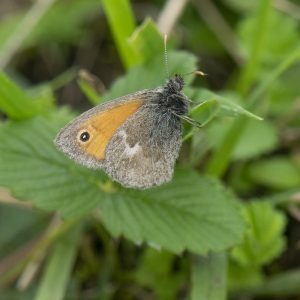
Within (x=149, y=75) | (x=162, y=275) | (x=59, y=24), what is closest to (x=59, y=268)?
(x=162, y=275)

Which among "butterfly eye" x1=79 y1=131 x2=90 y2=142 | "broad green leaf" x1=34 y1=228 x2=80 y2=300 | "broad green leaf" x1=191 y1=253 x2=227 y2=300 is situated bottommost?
"broad green leaf" x1=191 y1=253 x2=227 y2=300

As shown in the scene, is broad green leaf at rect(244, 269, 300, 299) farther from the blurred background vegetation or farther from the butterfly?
the butterfly

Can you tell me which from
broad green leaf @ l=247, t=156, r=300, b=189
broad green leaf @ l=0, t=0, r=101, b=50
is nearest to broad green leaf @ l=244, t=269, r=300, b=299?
broad green leaf @ l=247, t=156, r=300, b=189

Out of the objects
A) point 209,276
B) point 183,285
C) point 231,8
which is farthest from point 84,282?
point 231,8

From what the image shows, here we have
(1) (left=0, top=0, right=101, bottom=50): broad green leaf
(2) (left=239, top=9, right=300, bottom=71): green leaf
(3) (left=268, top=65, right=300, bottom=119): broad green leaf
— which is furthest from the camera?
(1) (left=0, top=0, right=101, bottom=50): broad green leaf

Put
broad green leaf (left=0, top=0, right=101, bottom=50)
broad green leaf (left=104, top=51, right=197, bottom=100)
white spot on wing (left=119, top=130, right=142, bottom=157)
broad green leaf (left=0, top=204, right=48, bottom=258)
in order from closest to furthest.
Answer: white spot on wing (left=119, top=130, right=142, bottom=157)
broad green leaf (left=104, top=51, right=197, bottom=100)
broad green leaf (left=0, top=204, right=48, bottom=258)
broad green leaf (left=0, top=0, right=101, bottom=50)

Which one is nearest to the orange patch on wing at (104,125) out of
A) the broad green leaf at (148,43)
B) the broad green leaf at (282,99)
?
the broad green leaf at (148,43)
